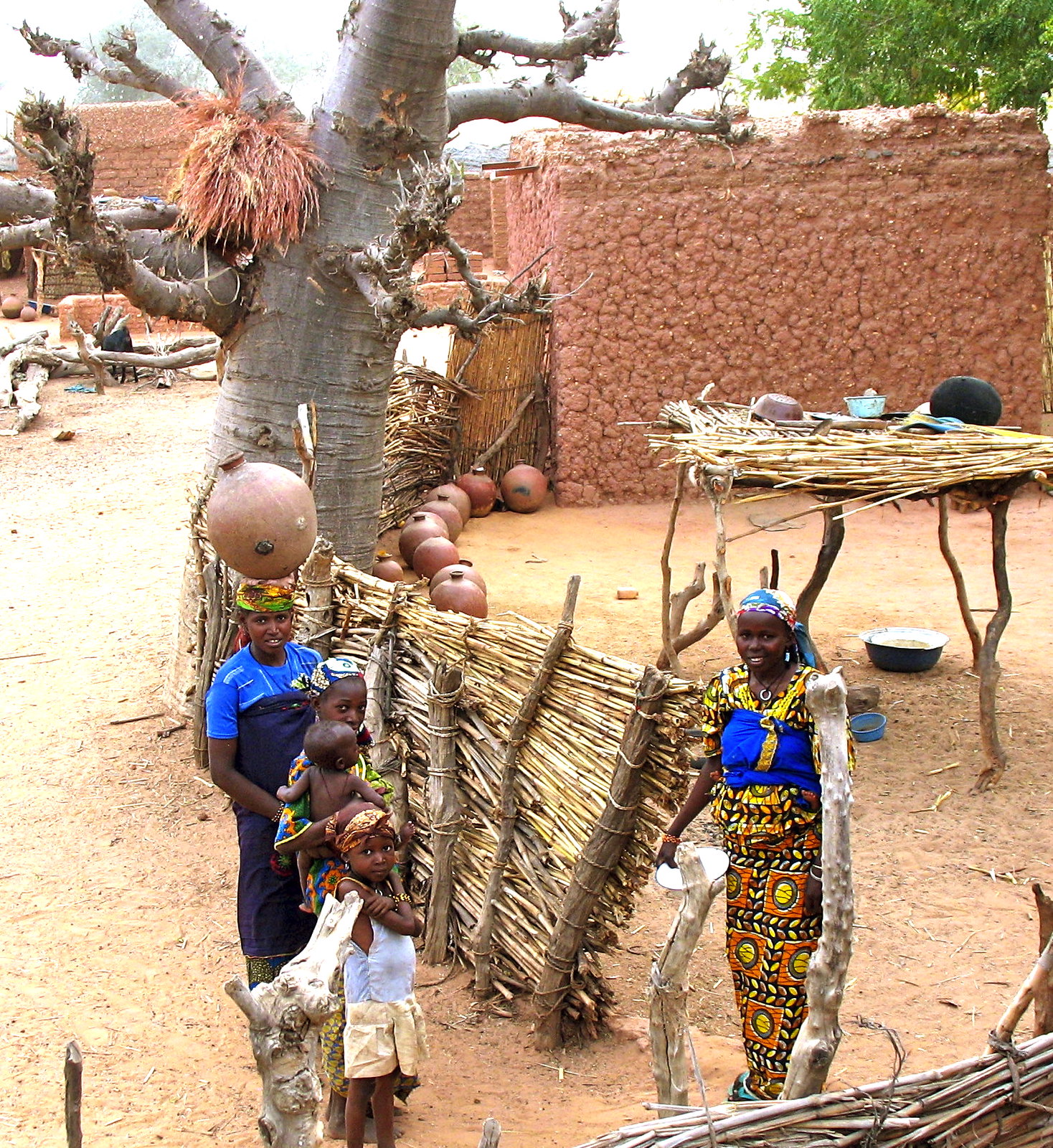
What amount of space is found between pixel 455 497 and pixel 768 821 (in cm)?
698

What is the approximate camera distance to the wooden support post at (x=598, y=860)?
10.6 feet

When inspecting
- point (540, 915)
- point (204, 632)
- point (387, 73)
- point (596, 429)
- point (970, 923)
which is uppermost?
point (387, 73)

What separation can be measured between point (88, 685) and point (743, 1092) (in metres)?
4.77

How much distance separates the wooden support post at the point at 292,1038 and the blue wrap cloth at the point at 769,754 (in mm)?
1350

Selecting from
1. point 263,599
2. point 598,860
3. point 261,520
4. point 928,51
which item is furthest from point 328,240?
point 928,51

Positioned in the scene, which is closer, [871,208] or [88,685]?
[88,685]

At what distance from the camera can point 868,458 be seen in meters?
5.34

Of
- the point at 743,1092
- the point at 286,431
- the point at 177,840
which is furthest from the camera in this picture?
the point at 286,431

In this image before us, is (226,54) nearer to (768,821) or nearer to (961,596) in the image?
(961,596)

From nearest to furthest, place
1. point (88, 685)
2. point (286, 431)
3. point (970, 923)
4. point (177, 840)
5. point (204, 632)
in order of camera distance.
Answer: point (970, 923)
point (177, 840)
point (204, 632)
point (286, 431)
point (88, 685)

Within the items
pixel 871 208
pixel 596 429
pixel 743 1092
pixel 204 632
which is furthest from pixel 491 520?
pixel 743 1092

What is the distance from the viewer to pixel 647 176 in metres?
9.66

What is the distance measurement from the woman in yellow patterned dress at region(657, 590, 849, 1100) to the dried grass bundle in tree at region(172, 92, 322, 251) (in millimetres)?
3549

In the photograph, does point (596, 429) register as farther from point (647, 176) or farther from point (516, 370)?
point (647, 176)
